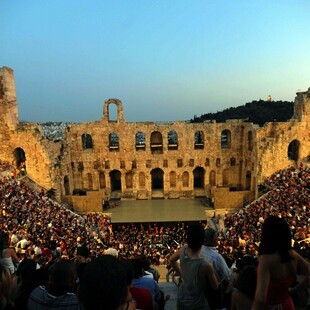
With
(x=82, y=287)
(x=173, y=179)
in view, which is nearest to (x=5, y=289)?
(x=82, y=287)

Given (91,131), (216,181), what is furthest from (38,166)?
(216,181)

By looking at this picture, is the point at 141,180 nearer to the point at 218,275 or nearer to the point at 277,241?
the point at 218,275

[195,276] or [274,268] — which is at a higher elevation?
[274,268]

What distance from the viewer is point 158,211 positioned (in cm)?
2861

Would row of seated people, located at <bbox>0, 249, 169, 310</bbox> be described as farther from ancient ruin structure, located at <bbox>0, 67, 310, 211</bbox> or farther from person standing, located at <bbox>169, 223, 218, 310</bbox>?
ancient ruin structure, located at <bbox>0, 67, 310, 211</bbox>

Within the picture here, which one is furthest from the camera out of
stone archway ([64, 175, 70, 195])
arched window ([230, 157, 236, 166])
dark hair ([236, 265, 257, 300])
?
arched window ([230, 157, 236, 166])

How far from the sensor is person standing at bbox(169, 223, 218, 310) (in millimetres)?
4344

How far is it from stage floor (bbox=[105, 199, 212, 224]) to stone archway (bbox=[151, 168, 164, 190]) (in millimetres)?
3981

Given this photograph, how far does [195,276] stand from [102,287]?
215cm

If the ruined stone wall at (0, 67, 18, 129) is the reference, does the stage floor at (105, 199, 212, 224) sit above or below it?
below

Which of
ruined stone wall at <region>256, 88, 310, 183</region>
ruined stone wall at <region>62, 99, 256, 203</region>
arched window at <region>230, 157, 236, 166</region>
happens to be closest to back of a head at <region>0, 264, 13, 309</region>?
ruined stone wall at <region>256, 88, 310, 183</region>

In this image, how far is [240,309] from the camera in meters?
4.14

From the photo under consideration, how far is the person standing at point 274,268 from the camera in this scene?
11.5ft

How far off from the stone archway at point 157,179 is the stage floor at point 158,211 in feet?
13.1
